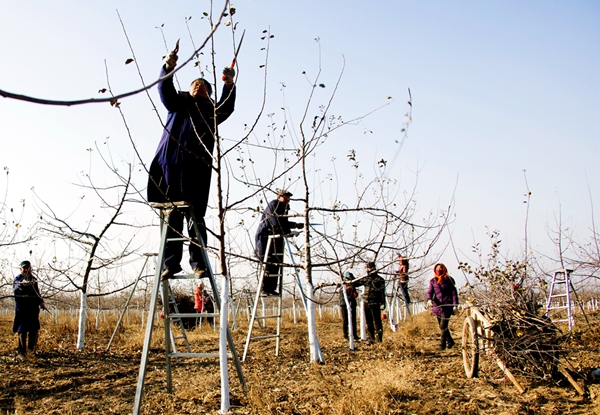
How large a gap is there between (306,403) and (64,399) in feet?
8.66

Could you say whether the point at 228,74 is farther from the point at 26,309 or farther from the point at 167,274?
the point at 26,309

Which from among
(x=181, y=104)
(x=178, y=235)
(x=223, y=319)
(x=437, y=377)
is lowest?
(x=437, y=377)

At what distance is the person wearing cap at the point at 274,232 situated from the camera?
6691 mm

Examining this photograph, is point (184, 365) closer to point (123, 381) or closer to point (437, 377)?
point (123, 381)

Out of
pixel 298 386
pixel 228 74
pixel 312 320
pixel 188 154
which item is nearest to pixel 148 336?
pixel 188 154

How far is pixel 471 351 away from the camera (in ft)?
18.4

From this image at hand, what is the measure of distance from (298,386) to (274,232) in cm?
271

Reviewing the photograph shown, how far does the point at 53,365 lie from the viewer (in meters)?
6.87

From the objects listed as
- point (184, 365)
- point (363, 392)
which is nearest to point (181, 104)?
point (363, 392)

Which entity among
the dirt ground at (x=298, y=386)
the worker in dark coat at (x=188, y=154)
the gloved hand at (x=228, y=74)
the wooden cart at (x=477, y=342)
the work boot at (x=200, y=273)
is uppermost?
the gloved hand at (x=228, y=74)

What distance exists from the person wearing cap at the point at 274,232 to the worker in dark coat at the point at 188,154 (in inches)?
94.1

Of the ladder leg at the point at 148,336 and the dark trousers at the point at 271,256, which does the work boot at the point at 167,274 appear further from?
the dark trousers at the point at 271,256

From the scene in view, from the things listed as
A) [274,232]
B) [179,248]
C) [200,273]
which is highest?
[274,232]

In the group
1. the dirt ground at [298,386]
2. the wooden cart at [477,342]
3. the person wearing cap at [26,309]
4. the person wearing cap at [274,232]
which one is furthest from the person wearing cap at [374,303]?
the person wearing cap at [26,309]
